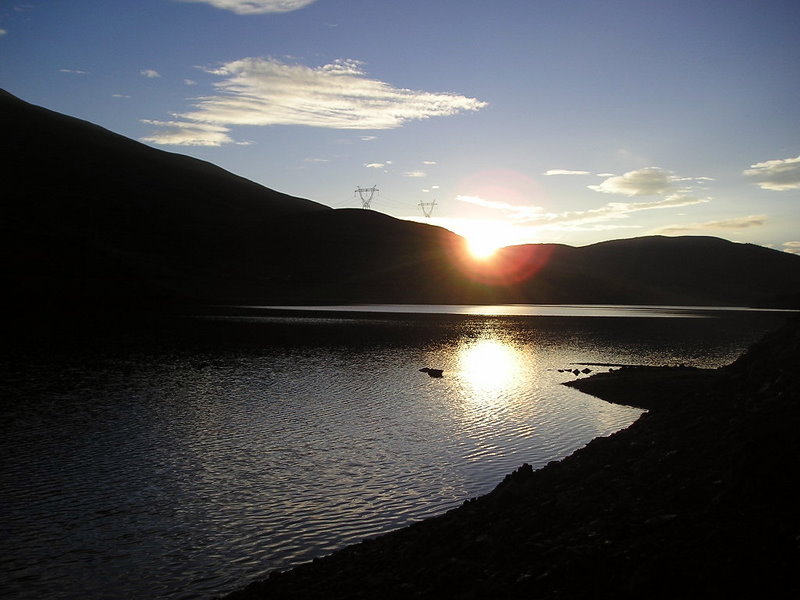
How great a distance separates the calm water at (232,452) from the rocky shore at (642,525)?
11.7 feet

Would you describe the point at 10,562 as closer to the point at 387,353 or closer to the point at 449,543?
the point at 449,543

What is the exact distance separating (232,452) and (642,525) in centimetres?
2118

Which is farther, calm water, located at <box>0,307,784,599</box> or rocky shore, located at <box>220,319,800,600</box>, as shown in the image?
calm water, located at <box>0,307,784,599</box>

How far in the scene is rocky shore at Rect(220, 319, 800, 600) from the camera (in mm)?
10844

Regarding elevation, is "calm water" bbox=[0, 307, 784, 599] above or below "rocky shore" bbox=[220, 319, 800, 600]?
below

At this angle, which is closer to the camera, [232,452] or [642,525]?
[642,525]

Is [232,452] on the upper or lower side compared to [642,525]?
lower

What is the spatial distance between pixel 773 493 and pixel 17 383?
52.3m

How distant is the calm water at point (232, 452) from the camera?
17672 mm

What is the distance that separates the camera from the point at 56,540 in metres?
18.5

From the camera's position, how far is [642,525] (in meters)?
13.4

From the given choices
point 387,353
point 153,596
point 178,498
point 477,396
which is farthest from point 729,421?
point 387,353

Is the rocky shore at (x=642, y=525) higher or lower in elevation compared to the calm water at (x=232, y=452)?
higher

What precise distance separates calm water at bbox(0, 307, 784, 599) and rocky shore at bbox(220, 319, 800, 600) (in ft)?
11.7
